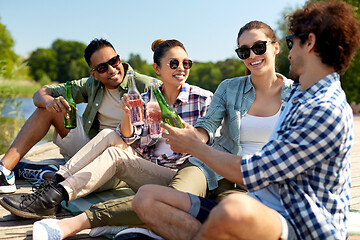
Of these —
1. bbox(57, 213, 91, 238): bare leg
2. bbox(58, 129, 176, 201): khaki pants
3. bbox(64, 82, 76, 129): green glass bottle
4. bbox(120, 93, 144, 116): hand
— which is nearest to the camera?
bbox(57, 213, 91, 238): bare leg

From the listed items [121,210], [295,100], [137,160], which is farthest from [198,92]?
[295,100]

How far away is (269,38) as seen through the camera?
317cm

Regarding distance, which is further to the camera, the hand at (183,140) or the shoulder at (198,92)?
the shoulder at (198,92)

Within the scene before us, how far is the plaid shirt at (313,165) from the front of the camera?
1842 mm

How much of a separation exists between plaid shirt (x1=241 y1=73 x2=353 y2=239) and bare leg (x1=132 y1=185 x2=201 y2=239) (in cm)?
44

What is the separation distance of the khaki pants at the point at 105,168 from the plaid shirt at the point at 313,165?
1.49m

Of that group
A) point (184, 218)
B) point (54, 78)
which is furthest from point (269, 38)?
point (54, 78)

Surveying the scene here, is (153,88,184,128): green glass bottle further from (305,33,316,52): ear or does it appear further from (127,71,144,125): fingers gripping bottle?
(305,33,316,52): ear

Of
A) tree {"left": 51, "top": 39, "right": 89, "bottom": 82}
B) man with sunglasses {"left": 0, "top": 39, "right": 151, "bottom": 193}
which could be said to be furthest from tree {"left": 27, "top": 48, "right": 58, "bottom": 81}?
man with sunglasses {"left": 0, "top": 39, "right": 151, "bottom": 193}

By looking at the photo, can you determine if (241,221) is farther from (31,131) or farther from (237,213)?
(31,131)

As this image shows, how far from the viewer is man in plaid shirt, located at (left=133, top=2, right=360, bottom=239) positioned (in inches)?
72.0

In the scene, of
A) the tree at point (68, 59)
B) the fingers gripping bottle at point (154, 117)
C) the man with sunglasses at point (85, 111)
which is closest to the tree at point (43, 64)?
the tree at point (68, 59)

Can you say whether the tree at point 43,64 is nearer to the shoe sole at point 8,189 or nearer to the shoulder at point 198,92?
the shoe sole at point 8,189

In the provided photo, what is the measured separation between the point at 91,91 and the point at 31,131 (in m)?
0.78
